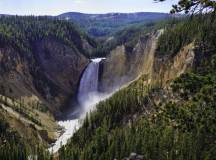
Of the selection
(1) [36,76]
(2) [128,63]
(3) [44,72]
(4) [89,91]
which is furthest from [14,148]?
(3) [44,72]

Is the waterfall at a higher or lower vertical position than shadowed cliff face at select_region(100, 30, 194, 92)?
lower

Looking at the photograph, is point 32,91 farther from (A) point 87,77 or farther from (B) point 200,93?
(B) point 200,93

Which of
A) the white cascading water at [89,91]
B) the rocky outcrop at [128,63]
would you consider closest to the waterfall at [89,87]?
the white cascading water at [89,91]

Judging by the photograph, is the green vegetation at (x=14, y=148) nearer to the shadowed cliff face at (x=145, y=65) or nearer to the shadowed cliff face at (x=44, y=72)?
the shadowed cliff face at (x=44, y=72)

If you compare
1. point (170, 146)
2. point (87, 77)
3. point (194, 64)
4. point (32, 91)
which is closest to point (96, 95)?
point (87, 77)

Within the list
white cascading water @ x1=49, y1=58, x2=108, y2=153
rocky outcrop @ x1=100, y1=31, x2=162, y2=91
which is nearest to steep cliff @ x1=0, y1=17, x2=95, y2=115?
white cascading water @ x1=49, y1=58, x2=108, y2=153

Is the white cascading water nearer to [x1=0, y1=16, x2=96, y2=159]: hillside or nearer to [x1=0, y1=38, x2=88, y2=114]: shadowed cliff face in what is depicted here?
[x1=0, y1=38, x2=88, y2=114]: shadowed cliff face

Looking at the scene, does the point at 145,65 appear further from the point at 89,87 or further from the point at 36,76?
the point at 36,76
